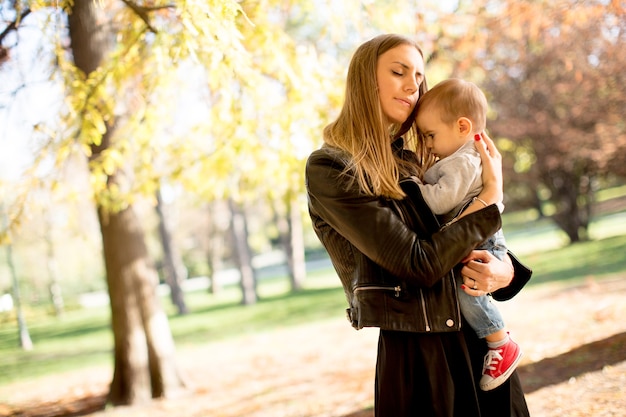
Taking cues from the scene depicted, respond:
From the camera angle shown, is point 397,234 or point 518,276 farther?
point 518,276

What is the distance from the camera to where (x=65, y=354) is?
1351cm

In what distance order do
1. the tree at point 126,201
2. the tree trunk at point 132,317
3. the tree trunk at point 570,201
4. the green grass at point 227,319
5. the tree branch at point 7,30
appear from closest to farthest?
the tree branch at point 7,30 < the tree at point 126,201 < the tree trunk at point 132,317 < the green grass at point 227,319 < the tree trunk at point 570,201

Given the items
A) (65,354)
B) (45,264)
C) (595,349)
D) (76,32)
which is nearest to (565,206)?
(595,349)

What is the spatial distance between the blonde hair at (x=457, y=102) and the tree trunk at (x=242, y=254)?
15659mm

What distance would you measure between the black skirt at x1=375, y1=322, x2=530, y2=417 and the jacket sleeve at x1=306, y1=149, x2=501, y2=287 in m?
0.28

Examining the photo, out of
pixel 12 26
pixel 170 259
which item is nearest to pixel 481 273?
pixel 12 26

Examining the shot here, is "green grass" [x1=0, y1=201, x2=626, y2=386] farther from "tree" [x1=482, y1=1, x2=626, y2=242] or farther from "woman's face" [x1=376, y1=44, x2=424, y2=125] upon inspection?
"woman's face" [x1=376, y1=44, x2=424, y2=125]

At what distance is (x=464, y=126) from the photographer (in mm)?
2285

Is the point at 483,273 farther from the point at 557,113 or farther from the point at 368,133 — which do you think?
the point at 557,113

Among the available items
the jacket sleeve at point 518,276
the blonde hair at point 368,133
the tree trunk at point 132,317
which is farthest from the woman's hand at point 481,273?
the tree trunk at point 132,317

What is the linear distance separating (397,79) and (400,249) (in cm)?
69

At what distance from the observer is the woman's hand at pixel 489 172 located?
2.09 metres

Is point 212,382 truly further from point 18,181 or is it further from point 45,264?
point 45,264

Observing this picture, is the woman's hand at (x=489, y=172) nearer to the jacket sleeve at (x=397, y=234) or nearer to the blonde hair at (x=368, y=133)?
the jacket sleeve at (x=397, y=234)
